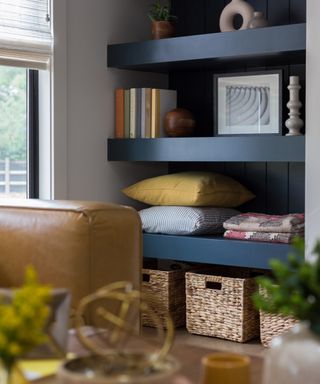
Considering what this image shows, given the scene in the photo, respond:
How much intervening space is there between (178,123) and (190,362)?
114 inches

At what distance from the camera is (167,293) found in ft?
13.8

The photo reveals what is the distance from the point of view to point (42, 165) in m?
4.11

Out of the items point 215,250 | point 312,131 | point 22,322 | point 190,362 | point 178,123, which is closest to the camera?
point 22,322

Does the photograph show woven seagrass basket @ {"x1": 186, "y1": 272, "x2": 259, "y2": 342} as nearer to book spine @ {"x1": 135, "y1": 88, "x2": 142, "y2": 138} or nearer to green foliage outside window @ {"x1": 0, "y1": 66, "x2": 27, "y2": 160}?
book spine @ {"x1": 135, "y1": 88, "x2": 142, "y2": 138}

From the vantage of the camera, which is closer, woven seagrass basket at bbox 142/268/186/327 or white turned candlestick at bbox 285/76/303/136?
white turned candlestick at bbox 285/76/303/136

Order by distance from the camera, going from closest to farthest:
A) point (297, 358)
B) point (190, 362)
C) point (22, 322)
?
point (22, 322) → point (297, 358) → point (190, 362)

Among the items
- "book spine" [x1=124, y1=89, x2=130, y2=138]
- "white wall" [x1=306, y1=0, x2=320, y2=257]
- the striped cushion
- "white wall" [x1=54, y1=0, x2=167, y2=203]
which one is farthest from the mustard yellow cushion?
"white wall" [x1=306, y1=0, x2=320, y2=257]

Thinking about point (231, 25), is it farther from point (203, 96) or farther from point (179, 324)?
point (179, 324)

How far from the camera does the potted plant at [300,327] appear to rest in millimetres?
1114

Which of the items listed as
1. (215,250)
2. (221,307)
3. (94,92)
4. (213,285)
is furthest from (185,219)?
(94,92)

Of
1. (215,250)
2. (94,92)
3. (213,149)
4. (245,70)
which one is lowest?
(215,250)

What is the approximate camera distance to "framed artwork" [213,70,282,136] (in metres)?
4.04

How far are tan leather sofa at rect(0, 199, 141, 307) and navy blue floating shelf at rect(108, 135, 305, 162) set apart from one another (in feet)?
4.96

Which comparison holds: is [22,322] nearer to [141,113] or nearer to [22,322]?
[22,322]
